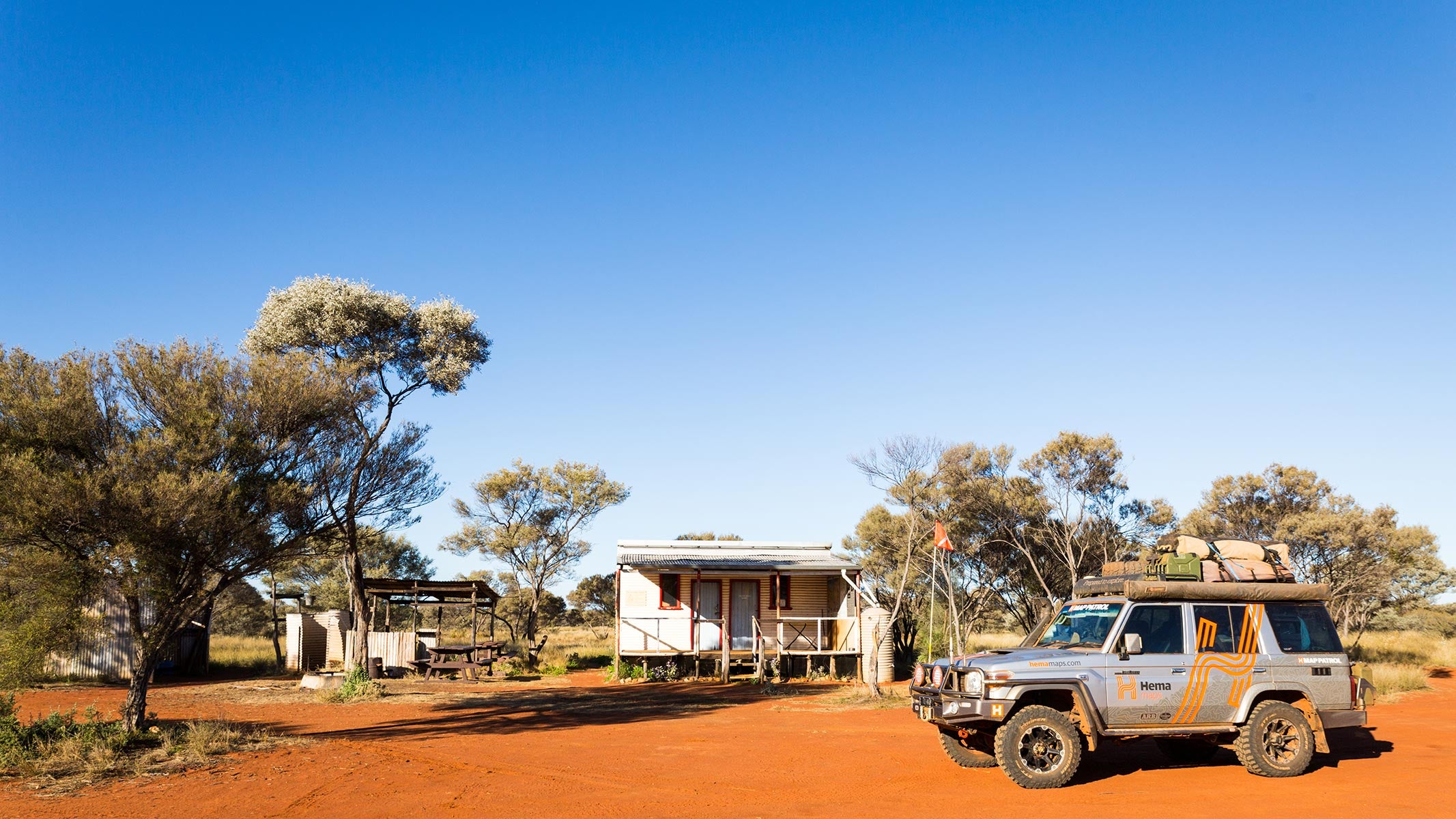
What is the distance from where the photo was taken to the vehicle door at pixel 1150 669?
10.0 meters

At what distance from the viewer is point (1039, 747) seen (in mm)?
9875

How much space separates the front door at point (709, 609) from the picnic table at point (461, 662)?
5703mm

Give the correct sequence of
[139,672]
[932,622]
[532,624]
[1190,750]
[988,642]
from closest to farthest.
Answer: [1190,750] → [139,672] → [932,622] → [988,642] → [532,624]

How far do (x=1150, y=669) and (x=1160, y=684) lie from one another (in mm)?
196

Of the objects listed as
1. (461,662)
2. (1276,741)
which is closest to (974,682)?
(1276,741)

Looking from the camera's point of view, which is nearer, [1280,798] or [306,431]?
[1280,798]

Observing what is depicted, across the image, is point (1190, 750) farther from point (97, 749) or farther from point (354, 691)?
point (354, 691)

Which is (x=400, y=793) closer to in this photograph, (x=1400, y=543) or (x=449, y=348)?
(x=449, y=348)

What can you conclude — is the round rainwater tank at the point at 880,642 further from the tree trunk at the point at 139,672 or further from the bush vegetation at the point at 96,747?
the tree trunk at the point at 139,672

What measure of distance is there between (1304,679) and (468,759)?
10.1 m

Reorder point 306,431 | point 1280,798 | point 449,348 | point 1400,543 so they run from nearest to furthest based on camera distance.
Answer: point 1280,798
point 306,431
point 449,348
point 1400,543

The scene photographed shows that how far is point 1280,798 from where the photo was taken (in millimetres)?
9320

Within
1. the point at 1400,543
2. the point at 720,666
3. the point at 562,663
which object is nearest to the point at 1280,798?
the point at 720,666

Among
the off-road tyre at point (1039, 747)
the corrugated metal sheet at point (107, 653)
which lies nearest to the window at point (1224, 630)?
the off-road tyre at point (1039, 747)
